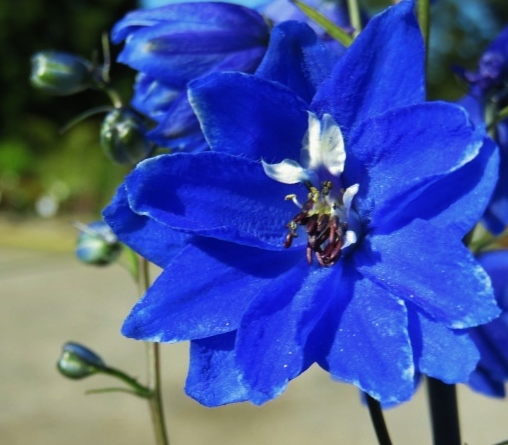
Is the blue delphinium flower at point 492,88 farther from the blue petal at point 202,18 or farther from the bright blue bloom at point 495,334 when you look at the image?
the blue petal at point 202,18

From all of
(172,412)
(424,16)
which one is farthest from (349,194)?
(172,412)

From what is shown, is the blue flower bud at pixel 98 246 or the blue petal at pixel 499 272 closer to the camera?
the blue petal at pixel 499 272

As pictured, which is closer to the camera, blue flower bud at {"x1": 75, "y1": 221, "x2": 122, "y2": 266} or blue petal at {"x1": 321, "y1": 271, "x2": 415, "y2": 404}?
blue petal at {"x1": 321, "y1": 271, "x2": 415, "y2": 404}

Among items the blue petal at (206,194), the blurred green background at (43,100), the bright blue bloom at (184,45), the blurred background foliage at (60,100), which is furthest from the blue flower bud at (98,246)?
the blurred green background at (43,100)

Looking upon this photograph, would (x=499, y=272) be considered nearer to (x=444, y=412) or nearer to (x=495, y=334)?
(x=495, y=334)

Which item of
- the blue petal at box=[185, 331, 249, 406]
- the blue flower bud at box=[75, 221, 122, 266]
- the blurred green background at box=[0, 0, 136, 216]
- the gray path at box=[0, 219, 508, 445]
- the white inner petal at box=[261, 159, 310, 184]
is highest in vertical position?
the white inner petal at box=[261, 159, 310, 184]

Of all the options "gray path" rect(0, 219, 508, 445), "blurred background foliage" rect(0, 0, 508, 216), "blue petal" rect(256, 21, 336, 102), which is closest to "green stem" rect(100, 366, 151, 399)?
"blue petal" rect(256, 21, 336, 102)

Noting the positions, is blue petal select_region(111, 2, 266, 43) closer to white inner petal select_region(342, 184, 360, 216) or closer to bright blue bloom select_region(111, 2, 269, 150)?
bright blue bloom select_region(111, 2, 269, 150)

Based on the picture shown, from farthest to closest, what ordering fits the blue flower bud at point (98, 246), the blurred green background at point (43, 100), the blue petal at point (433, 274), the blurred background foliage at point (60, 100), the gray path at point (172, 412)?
the blurred green background at point (43, 100), the blurred background foliage at point (60, 100), the gray path at point (172, 412), the blue flower bud at point (98, 246), the blue petal at point (433, 274)
